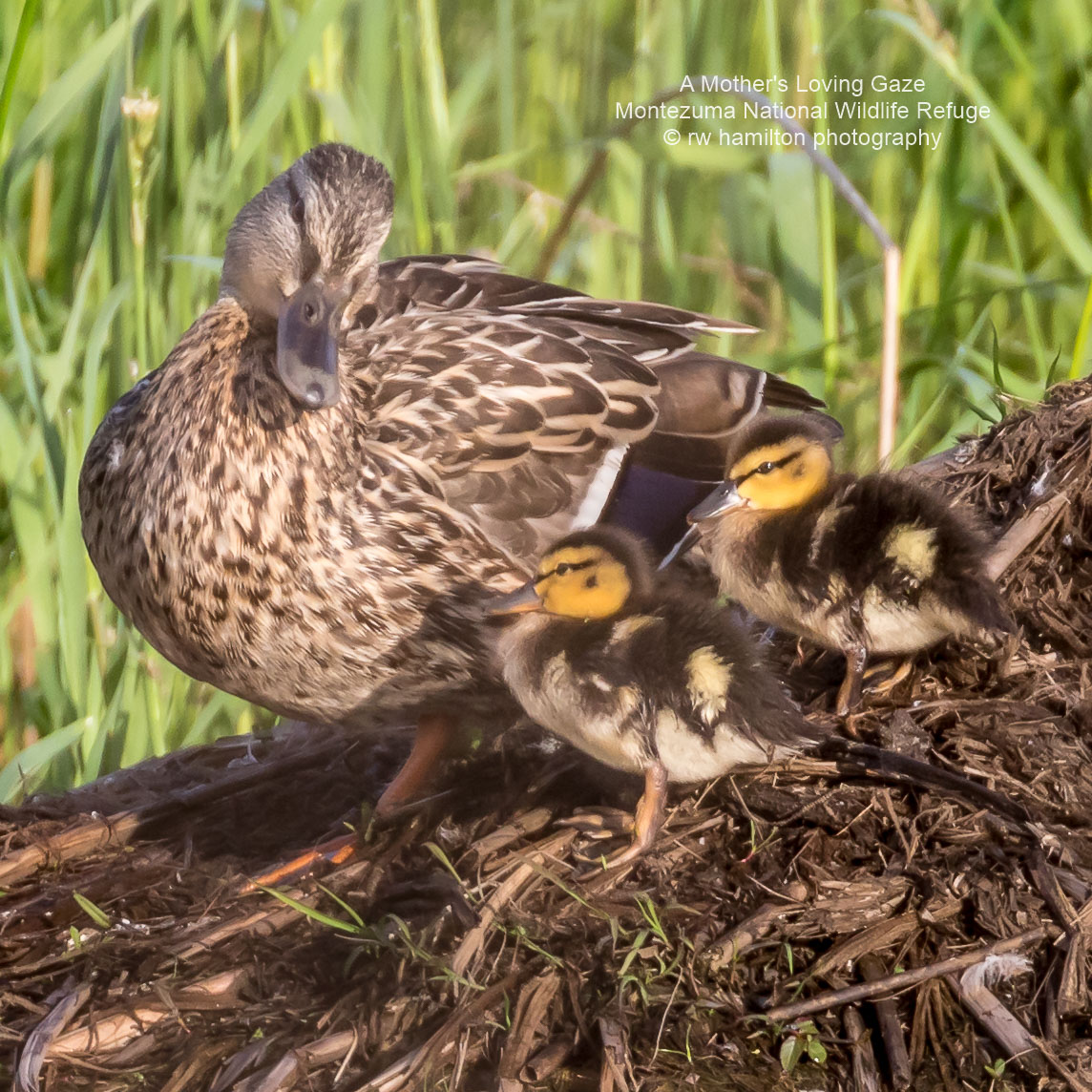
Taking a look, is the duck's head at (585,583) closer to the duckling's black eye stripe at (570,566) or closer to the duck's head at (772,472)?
the duckling's black eye stripe at (570,566)

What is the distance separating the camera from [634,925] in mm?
2475

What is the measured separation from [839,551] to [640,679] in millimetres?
537

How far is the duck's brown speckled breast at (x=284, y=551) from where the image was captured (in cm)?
287

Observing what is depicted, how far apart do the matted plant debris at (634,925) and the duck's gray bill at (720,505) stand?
0.43 metres

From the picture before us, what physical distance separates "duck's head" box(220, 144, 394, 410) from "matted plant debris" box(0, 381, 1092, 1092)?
93cm

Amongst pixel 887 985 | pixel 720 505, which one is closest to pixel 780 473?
pixel 720 505

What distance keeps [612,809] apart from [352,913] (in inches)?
19.9

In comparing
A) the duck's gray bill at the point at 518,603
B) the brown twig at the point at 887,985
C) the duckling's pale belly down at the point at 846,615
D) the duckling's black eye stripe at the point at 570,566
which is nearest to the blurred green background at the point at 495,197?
the duckling's pale belly down at the point at 846,615

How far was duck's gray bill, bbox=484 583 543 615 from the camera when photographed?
278 cm

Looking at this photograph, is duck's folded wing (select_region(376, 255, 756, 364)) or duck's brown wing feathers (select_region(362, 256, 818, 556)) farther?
duck's folded wing (select_region(376, 255, 756, 364))

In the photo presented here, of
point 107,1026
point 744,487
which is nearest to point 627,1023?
point 107,1026

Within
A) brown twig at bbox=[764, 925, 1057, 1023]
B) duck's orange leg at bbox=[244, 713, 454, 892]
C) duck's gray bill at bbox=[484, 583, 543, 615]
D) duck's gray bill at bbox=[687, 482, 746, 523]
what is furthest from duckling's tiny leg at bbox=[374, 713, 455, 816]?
brown twig at bbox=[764, 925, 1057, 1023]

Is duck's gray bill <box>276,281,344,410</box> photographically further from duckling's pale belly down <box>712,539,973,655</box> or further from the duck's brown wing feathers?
duckling's pale belly down <box>712,539,973,655</box>

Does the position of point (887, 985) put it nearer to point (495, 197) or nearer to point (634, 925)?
point (634, 925)
